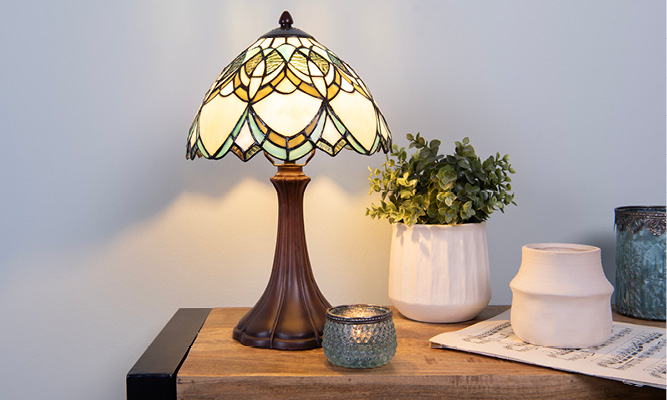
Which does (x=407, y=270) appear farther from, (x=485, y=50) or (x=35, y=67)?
(x=35, y=67)

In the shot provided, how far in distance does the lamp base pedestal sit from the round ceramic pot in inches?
11.8

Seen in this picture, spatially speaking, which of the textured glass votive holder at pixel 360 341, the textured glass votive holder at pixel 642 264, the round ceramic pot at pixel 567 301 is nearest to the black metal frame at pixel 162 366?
the textured glass votive holder at pixel 360 341

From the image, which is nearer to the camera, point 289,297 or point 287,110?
point 287,110

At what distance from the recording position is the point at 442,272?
2.89 ft

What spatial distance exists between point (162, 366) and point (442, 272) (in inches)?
16.9

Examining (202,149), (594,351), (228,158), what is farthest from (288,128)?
(594,351)

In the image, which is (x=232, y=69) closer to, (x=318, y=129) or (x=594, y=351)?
(x=318, y=129)

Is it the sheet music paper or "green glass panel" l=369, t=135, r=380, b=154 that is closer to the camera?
→ the sheet music paper

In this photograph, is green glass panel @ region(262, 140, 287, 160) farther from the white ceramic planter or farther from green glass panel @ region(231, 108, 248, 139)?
the white ceramic planter

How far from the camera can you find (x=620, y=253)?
0.98 m

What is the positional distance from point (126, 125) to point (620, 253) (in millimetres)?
919

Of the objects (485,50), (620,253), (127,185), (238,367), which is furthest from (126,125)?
(620,253)

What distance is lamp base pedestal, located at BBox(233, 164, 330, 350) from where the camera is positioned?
80 cm

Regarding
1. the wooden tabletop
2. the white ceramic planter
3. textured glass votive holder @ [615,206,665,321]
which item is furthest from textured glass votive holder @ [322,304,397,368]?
textured glass votive holder @ [615,206,665,321]
